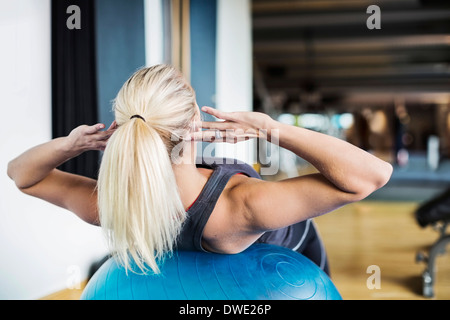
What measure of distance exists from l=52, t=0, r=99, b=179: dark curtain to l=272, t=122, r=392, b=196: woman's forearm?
1.00 meters

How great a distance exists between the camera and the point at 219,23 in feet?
10.9

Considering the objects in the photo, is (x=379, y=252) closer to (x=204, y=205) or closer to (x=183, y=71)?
(x=183, y=71)

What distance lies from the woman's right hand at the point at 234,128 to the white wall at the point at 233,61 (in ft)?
7.55

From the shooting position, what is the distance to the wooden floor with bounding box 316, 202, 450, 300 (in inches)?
80.7

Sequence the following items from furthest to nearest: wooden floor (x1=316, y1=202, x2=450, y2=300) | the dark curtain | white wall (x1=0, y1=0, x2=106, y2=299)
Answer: wooden floor (x1=316, y1=202, x2=450, y2=300) < the dark curtain < white wall (x1=0, y1=0, x2=106, y2=299)

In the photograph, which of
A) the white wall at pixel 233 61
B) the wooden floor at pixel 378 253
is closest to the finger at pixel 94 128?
the wooden floor at pixel 378 253

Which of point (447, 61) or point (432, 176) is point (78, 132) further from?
point (447, 61)

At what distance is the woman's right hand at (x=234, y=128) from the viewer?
0.87 metres

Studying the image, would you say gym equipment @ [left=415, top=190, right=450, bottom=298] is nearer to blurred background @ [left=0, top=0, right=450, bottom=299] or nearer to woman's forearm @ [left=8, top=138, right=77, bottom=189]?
blurred background @ [left=0, top=0, right=450, bottom=299]

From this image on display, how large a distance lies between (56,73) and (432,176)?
5451 mm

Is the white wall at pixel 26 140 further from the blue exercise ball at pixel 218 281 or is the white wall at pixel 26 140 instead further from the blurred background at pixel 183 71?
the blue exercise ball at pixel 218 281

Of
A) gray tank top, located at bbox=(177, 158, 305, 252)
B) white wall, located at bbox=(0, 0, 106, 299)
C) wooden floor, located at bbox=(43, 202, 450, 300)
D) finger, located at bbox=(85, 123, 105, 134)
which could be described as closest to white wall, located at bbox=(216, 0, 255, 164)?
wooden floor, located at bbox=(43, 202, 450, 300)

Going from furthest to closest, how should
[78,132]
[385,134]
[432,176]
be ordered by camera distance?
[385,134] < [432,176] < [78,132]
